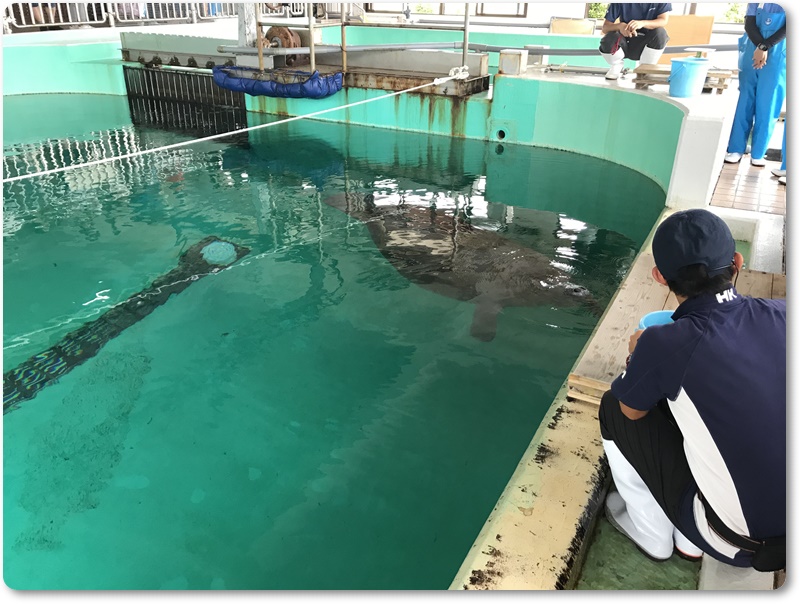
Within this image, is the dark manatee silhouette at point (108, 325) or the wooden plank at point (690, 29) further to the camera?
the wooden plank at point (690, 29)

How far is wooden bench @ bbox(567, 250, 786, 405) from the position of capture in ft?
9.09

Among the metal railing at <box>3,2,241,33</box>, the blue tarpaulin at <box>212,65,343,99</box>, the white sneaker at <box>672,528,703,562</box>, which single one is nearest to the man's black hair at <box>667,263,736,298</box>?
the white sneaker at <box>672,528,703,562</box>

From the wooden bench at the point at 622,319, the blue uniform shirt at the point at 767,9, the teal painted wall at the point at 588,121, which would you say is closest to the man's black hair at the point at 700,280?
the wooden bench at the point at 622,319

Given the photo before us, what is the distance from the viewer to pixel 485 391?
11.8 feet

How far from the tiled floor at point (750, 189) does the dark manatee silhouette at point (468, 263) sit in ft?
5.63

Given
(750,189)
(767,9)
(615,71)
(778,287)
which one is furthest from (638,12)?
(778,287)

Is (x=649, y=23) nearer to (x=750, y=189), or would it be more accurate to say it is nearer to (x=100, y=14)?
(x=750, y=189)

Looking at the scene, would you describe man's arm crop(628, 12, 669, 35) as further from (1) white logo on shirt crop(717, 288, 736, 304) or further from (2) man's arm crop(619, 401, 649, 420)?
(2) man's arm crop(619, 401, 649, 420)

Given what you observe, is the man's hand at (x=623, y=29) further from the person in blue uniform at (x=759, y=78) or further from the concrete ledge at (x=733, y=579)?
the concrete ledge at (x=733, y=579)

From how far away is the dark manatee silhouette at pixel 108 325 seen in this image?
378cm

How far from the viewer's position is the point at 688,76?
21.3 feet

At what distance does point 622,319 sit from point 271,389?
2146mm

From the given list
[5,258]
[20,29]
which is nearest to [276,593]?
[5,258]

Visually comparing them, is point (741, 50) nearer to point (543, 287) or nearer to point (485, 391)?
A: point (543, 287)
